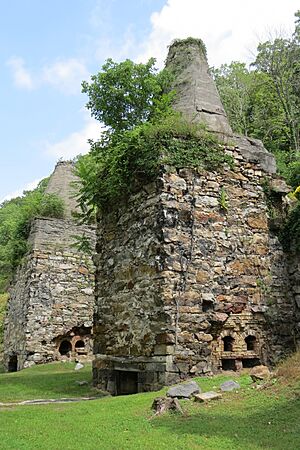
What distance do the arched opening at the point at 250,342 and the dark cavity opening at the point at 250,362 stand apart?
18cm

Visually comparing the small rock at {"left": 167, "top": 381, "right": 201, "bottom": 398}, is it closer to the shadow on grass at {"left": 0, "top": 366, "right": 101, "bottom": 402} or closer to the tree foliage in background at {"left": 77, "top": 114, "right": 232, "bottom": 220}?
the shadow on grass at {"left": 0, "top": 366, "right": 101, "bottom": 402}

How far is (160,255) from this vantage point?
7910 millimetres

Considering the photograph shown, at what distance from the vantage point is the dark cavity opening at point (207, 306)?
8.04m

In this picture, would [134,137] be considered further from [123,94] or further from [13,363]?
[13,363]

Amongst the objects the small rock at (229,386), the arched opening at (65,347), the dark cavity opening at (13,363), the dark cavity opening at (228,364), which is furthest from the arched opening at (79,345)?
the small rock at (229,386)

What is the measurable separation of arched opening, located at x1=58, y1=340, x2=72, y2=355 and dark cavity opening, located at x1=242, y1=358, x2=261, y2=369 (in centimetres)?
853

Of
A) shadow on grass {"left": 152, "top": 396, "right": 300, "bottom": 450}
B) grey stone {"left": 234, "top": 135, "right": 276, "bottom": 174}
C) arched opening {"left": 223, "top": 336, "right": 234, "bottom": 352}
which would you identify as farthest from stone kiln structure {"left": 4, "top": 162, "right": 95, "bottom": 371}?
shadow on grass {"left": 152, "top": 396, "right": 300, "bottom": 450}

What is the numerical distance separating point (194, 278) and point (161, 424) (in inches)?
125

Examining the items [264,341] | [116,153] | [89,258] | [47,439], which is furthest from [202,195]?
[89,258]

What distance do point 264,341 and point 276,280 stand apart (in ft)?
3.92

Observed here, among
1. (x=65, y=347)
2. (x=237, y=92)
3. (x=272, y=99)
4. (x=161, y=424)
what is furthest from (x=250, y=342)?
(x=237, y=92)

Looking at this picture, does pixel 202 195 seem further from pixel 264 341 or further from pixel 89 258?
pixel 89 258

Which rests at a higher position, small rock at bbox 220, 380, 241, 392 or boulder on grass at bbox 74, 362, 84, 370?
small rock at bbox 220, 380, 241, 392

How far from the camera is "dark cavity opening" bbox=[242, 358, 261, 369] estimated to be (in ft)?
27.5
